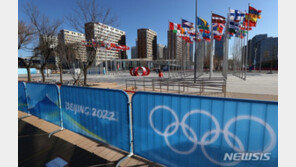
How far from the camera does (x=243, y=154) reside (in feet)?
7.09

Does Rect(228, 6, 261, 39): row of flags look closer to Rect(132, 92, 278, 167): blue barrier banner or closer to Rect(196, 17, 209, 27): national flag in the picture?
Rect(196, 17, 209, 27): national flag

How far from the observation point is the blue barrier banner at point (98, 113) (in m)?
3.17

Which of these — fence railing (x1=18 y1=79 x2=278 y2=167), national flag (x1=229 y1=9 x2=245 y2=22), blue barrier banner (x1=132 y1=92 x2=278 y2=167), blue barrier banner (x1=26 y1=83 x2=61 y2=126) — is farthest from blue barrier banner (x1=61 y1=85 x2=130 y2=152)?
national flag (x1=229 y1=9 x2=245 y2=22)

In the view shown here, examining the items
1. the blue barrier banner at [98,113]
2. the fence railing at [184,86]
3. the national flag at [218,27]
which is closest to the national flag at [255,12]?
the national flag at [218,27]

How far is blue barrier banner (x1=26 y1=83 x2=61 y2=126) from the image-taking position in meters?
4.54

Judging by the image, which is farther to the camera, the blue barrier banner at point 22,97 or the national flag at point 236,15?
the national flag at point 236,15

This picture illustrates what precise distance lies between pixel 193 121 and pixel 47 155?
353cm

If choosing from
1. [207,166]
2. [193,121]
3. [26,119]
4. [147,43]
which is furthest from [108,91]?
[147,43]

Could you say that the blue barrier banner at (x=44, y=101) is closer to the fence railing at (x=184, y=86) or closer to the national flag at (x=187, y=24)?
the fence railing at (x=184, y=86)

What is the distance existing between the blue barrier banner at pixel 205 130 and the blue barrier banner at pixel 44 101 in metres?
3.18

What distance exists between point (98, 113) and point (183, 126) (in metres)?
2.21

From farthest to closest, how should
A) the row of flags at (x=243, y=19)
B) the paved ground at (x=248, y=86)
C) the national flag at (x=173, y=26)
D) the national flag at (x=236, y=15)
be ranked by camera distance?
1. the national flag at (x=173, y=26)
2. the national flag at (x=236, y=15)
3. the row of flags at (x=243, y=19)
4. the paved ground at (x=248, y=86)

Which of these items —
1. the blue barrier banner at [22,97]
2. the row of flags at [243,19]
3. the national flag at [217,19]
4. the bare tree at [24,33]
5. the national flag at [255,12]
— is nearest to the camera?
the blue barrier banner at [22,97]

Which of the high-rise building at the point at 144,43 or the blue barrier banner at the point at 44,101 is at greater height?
the high-rise building at the point at 144,43
